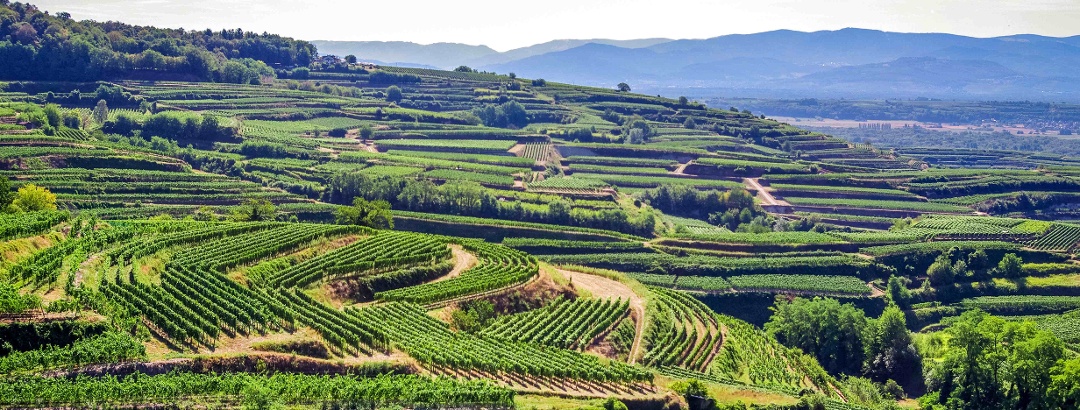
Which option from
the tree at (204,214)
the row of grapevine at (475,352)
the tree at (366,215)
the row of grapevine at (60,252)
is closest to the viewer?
the row of grapevine at (60,252)

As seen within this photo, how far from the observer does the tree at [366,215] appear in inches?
3907

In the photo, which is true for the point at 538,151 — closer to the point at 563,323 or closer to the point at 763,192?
the point at 763,192

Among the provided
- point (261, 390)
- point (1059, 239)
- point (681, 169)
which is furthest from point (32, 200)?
point (1059, 239)

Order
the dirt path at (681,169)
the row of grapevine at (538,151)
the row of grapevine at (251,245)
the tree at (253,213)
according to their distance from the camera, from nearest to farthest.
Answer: the row of grapevine at (251,245) → the tree at (253,213) → the dirt path at (681,169) → the row of grapevine at (538,151)

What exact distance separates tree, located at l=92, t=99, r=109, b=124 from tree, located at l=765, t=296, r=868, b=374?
115853mm

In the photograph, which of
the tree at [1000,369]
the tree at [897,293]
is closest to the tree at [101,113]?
the tree at [897,293]

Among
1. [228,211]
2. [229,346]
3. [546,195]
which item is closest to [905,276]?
[546,195]

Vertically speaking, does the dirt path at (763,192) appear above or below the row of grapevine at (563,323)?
below

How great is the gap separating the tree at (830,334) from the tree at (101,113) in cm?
11585

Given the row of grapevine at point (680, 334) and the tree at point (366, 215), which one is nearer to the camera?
the row of grapevine at point (680, 334)

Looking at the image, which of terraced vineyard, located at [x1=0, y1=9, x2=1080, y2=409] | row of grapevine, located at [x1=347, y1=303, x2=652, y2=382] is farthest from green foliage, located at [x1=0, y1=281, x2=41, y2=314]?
row of grapevine, located at [x1=347, y1=303, x2=652, y2=382]

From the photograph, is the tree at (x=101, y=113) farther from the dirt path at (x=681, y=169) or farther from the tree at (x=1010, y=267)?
the tree at (x=1010, y=267)

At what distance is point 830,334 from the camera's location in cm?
8862

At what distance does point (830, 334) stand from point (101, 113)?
12365cm
